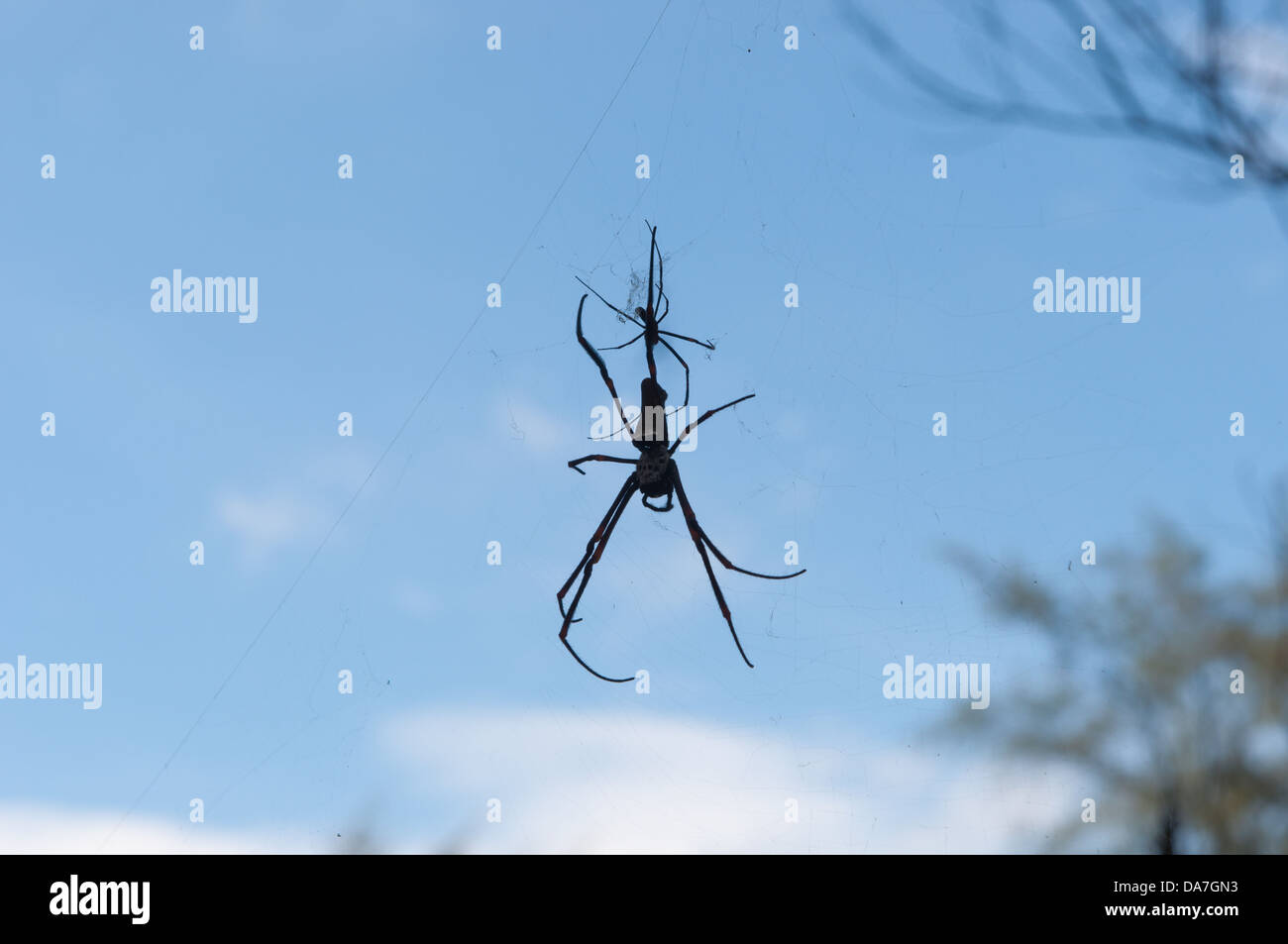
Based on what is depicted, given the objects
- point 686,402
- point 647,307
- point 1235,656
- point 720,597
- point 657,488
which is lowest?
point 1235,656

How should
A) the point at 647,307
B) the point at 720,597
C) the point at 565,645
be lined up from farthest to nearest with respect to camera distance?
the point at 565,645 → the point at 720,597 → the point at 647,307

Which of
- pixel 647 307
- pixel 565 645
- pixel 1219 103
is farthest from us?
pixel 565 645

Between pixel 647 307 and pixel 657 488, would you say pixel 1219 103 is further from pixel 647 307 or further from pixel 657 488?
pixel 657 488
